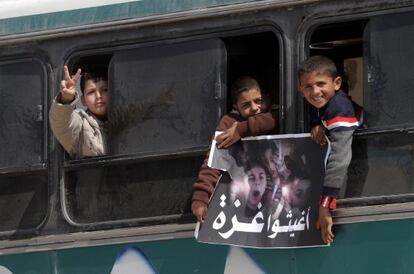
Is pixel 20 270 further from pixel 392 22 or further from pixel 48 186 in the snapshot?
pixel 392 22

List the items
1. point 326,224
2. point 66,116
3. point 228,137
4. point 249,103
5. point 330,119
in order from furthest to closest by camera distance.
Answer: point 66,116 < point 249,103 < point 228,137 < point 330,119 < point 326,224

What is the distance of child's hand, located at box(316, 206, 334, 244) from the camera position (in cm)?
608

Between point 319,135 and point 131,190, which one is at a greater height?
point 319,135

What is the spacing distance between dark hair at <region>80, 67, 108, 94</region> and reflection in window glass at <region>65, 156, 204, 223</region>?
1.66 ft

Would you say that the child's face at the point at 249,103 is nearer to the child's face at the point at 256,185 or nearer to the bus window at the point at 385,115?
the child's face at the point at 256,185

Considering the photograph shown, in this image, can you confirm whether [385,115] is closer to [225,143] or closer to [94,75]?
[225,143]

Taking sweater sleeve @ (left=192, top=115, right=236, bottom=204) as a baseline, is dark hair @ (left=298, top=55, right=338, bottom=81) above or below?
above

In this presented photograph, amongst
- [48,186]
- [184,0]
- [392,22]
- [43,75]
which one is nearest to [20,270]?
[48,186]

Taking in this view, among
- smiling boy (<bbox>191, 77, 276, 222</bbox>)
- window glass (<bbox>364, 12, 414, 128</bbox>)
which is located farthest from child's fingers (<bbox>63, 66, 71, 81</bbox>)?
window glass (<bbox>364, 12, 414, 128</bbox>)

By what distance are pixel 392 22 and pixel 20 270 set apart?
7.89ft

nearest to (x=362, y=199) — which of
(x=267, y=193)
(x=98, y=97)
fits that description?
(x=267, y=193)

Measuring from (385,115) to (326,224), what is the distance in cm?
61

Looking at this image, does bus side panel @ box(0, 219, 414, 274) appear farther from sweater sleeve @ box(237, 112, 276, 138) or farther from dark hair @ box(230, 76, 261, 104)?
dark hair @ box(230, 76, 261, 104)

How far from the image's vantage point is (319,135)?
6.23 metres
